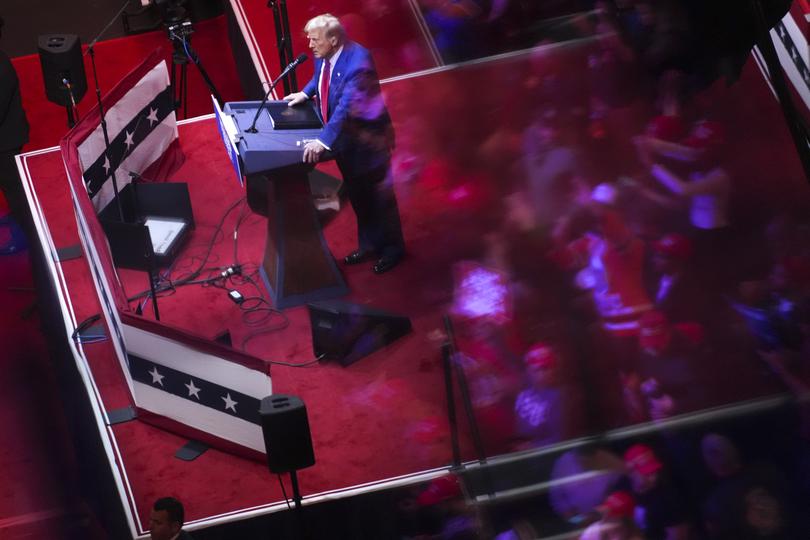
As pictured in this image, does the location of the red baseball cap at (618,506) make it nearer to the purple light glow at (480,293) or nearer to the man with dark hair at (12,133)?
the purple light glow at (480,293)

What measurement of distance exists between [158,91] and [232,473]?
2.42 metres

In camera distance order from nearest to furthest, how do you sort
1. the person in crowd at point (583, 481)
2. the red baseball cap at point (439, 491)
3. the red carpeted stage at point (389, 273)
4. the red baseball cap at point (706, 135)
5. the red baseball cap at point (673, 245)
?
the person in crowd at point (583, 481), the red baseball cap at point (439, 491), the red carpeted stage at point (389, 273), the red baseball cap at point (673, 245), the red baseball cap at point (706, 135)

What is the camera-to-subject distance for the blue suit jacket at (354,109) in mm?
4836

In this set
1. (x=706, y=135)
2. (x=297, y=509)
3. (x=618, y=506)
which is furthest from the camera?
(x=706, y=135)

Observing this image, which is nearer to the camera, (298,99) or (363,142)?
(363,142)

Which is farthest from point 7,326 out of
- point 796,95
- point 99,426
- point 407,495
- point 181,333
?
point 796,95

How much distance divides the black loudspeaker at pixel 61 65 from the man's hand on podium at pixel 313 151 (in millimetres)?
1676

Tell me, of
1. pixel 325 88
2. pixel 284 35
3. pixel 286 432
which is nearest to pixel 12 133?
pixel 284 35

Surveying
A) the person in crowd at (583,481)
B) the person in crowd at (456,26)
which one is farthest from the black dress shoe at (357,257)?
the person in crowd at (456,26)

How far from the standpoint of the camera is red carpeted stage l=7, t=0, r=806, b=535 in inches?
173

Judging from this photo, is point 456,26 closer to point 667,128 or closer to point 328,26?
point 667,128

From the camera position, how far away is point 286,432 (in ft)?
11.8

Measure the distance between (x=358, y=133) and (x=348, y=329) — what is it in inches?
36.0

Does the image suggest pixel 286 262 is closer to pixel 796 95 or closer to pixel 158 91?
pixel 158 91
